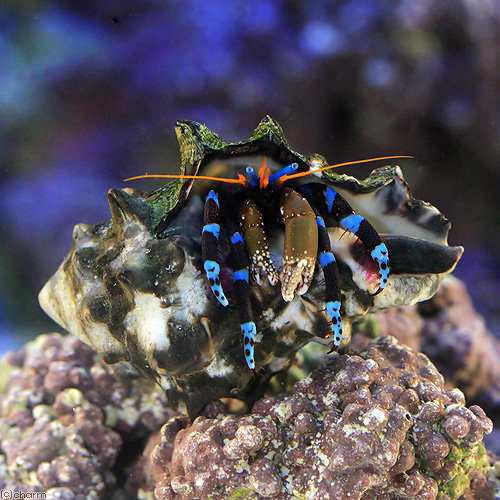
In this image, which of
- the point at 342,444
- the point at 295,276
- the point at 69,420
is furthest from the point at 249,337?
the point at 69,420

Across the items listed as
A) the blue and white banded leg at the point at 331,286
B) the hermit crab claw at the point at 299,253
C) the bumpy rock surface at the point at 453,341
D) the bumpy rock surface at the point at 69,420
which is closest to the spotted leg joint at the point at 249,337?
the hermit crab claw at the point at 299,253

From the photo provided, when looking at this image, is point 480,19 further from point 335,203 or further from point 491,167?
point 335,203

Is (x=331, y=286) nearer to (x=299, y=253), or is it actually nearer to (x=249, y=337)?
(x=299, y=253)

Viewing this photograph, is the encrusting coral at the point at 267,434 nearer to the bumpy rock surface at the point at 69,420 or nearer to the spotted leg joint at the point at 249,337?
the bumpy rock surface at the point at 69,420

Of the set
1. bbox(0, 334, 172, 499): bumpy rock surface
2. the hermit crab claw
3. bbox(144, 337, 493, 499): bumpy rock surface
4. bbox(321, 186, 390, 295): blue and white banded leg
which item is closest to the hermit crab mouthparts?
the hermit crab claw

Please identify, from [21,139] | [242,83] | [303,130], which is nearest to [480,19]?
[303,130]

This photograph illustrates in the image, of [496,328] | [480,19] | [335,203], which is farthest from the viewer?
[496,328]
